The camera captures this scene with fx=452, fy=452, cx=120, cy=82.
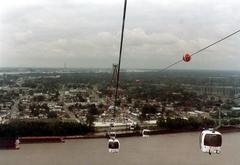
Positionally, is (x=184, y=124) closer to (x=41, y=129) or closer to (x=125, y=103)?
(x=41, y=129)

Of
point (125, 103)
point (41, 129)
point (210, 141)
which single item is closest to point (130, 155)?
point (41, 129)

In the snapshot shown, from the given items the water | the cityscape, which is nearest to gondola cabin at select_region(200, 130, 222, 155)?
the water

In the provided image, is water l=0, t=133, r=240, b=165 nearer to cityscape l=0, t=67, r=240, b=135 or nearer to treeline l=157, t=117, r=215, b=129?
cityscape l=0, t=67, r=240, b=135

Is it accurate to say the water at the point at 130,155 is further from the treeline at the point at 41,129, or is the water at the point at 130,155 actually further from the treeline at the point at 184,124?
the treeline at the point at 184,124

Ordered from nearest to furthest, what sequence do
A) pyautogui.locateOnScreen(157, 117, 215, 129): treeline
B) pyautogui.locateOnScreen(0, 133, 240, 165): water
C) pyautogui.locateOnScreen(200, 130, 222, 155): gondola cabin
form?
1. pyautogui.locateOnScreen(200, 130, 222, 155): gondola cabin
2. pyautogui.locateOnScreen(0, 133, 240, 165): water
3. pyautogui.locateOnScreen(157, 117, 215, 129): treeline

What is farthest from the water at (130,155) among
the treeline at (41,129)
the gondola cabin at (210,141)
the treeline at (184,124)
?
the gondola cabin at (210,141)

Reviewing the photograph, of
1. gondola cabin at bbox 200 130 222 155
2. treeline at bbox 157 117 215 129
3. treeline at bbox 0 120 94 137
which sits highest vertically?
gondola cabin at bbox 200 130 222 155

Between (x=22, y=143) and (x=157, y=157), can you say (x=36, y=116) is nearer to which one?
(x=22, y=143)
